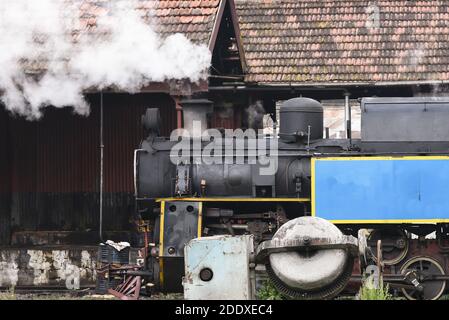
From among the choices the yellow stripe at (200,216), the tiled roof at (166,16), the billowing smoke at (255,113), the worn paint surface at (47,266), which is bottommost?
the worn paint surface at (47,266)

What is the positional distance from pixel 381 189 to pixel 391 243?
67cm

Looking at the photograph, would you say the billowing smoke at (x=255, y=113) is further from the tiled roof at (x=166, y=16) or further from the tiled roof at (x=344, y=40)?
the tiled roof at (x=166, y=16)

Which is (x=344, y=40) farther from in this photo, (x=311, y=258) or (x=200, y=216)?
(x=311, y=258)

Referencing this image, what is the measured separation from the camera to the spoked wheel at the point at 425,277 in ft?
39.5

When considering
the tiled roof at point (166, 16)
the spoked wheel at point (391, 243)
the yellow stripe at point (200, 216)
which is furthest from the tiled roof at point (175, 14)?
the spoked wheel at point (391, 243)

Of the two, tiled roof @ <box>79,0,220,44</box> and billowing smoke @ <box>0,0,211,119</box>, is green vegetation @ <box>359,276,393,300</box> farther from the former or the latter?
tiled roof @ <box>79,0,220,44</box>

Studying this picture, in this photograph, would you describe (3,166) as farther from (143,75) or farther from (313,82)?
(313,82)

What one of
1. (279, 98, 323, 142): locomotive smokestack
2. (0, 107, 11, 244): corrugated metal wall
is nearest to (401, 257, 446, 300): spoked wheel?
(279, 98, 323, 142): locomotive smokestack

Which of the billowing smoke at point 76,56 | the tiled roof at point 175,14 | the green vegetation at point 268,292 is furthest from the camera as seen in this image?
the tiled roof at point 175,14

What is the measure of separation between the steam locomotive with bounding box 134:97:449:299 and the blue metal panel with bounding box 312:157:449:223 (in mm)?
12

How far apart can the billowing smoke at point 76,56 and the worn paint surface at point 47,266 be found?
2.36m

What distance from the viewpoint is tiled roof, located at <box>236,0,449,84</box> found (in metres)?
17.6

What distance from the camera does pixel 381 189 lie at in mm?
12352

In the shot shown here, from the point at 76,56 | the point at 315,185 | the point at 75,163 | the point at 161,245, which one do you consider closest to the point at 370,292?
the point at 315,185
